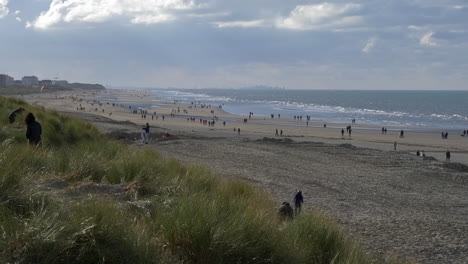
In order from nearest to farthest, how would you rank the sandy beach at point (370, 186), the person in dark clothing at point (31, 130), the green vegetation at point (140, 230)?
the green vegetation at point (140, 230) < the sandy beach at point (370, 186) < the person in dark clothing at point (31, 130)

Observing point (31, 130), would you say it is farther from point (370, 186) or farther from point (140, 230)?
point (370, 186)

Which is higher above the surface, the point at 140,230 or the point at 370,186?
the point at 140,230

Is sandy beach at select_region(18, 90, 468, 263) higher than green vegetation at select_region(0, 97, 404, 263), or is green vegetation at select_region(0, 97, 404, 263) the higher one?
green vegetation at select_region(0, 97, 404, 263)

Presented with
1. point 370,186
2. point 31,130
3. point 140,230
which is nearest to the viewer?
point 140,230

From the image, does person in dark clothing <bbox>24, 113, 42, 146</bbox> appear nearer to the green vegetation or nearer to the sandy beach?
the green vegetation

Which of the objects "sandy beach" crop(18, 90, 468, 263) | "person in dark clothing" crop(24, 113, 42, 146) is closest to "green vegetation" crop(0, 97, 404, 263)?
"person in dark clothing" crop(24, 113, 42, 146)

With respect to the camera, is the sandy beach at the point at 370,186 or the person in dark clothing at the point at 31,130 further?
the person in dark clothing at the point at 31,130

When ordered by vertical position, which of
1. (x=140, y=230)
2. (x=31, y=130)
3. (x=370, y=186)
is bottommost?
(x=370, y=186)

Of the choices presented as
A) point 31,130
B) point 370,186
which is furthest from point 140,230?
point 370,186

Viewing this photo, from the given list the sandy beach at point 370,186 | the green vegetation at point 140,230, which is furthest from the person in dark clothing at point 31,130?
the sandy beach at point 370,186

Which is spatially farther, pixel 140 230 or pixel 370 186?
pixel 370 186

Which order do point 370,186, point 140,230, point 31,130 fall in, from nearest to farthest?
point 140,230 → point 31,130 → point 370,186

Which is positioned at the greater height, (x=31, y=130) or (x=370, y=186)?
(x=31, y=130)

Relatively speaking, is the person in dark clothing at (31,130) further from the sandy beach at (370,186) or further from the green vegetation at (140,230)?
the sandy beach at (370,186)
